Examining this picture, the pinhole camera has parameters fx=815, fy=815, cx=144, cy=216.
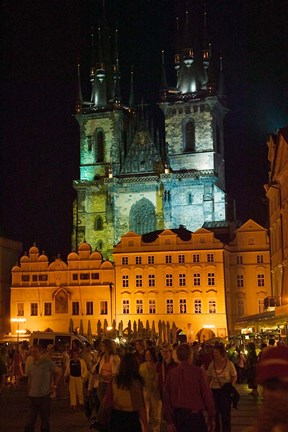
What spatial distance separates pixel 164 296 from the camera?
67.2m

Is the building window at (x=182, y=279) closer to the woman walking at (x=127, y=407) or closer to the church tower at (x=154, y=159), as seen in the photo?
the church tower at (x=154, y=159)

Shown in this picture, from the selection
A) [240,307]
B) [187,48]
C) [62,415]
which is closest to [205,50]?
[187,48]

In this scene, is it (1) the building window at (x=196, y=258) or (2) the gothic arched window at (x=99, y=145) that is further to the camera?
(2) the gothic arched window at (x=99, y=145)

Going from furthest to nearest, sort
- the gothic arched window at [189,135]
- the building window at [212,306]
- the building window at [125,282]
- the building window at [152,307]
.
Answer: the gothic arched window at [189,135] < the building window at [125,282] < the building window at [152,307] < the building window at [212,306]

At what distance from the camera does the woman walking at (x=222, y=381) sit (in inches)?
455

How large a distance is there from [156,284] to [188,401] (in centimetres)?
5922

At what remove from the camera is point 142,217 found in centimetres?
7600

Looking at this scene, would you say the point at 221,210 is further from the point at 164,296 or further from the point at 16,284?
the point at 16,284

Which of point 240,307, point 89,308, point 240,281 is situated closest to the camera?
point 240,307

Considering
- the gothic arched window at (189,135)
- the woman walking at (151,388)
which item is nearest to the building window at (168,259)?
the gothic arched window at (189,135)

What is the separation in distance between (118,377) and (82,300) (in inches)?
2402

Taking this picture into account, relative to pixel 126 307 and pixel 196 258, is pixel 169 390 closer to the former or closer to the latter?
pixel 196 258

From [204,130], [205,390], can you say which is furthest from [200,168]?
[205,390]

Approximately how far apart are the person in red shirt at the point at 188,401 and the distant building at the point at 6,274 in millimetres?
63188
